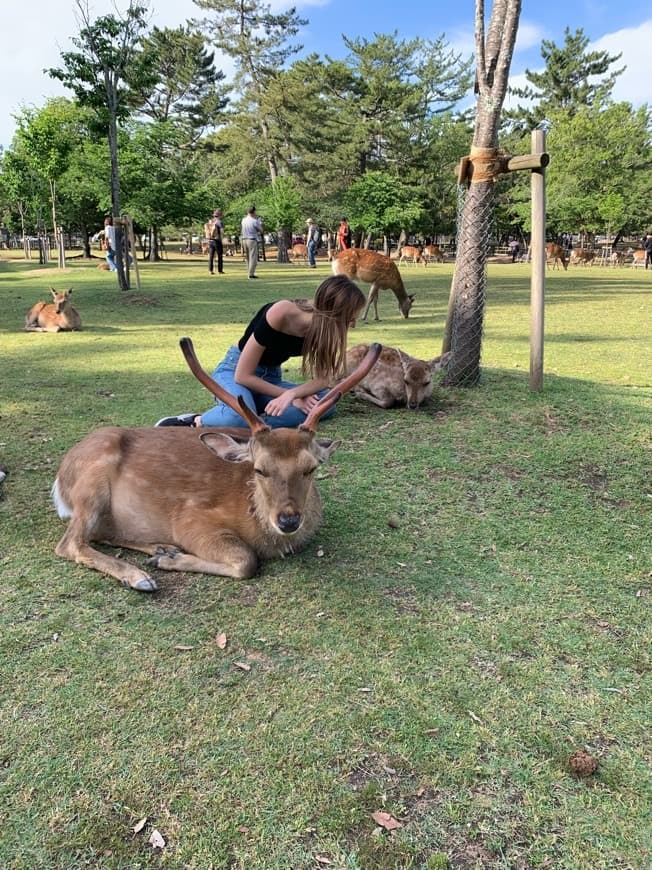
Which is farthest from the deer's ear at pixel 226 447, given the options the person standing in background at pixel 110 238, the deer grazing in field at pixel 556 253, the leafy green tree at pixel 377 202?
the leafy green tree at pixel 377 202

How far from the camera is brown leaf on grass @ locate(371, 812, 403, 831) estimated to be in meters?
1.92

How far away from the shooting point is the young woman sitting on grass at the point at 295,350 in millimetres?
4129

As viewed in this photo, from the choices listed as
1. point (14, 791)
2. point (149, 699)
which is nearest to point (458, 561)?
point (149, 699)

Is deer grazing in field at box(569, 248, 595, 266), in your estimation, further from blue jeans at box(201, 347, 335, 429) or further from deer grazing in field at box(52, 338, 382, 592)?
deer grazing in field at box(52, 338, 382, 592)

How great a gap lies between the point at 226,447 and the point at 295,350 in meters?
1.47

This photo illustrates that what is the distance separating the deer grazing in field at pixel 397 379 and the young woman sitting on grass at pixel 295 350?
163cm

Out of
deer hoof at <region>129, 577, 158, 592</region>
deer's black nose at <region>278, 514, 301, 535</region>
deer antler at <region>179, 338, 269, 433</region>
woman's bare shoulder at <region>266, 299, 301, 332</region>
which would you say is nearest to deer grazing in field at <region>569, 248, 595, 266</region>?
woman's bare shoulder at <region>266, 299, 301, 332</region>

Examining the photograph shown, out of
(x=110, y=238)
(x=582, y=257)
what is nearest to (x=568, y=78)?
(x=582, y=257)

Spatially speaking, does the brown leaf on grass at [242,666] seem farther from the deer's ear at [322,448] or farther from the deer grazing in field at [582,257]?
the deer grazing in field at [582,257]

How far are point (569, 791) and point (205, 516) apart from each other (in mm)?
2134

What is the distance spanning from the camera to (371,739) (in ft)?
7.38

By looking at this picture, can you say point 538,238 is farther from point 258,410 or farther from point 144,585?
point 144,585

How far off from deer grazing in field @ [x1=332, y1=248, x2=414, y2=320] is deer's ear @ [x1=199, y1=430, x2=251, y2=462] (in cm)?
1024

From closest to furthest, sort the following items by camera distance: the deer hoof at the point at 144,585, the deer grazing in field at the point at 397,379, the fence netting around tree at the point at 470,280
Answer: the deer hoof at the point at 144,585
the deer grazing in field at the point at 397,379
the fence netting around tree at the point at 470,280
